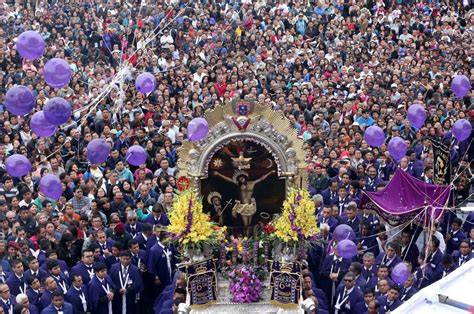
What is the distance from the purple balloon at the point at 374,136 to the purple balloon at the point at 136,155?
4.69m

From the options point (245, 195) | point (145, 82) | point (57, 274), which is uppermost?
point (145, 82)

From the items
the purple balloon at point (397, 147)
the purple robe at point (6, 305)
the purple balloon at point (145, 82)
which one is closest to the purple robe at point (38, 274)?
the purple robe at point (6, 305)

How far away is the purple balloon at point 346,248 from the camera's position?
21172mm

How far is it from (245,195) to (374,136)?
18.0 ft

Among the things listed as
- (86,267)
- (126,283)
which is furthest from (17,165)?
(126,283)

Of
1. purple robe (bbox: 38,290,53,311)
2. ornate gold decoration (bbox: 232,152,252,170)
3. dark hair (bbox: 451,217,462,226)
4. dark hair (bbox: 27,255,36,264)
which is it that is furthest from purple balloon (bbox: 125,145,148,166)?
dark hair (bbox: 451,217,462,226)

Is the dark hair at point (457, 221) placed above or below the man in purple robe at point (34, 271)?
above

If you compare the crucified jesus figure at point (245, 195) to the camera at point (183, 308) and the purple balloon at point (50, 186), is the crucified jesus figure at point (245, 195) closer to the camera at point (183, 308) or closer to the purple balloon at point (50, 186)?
→ the camera at point (183, 308)

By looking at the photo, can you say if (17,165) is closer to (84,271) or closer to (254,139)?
(84,271)

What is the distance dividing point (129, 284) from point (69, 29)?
15.2m

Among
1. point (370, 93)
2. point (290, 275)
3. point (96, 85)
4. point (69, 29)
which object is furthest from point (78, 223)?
point (69, 29)

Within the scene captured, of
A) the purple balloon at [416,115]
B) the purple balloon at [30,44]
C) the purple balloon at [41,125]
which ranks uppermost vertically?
the purple balloon at [30,44]

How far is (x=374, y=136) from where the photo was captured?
25672 mm

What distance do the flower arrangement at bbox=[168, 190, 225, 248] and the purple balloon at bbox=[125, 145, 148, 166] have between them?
5.24 meters
